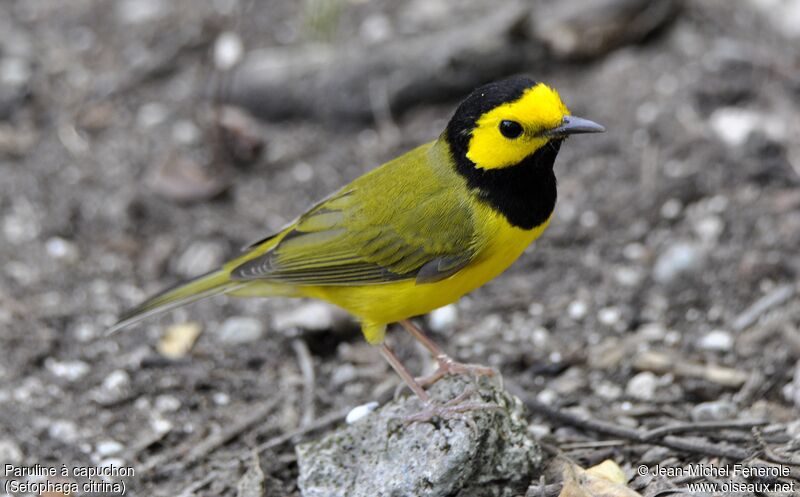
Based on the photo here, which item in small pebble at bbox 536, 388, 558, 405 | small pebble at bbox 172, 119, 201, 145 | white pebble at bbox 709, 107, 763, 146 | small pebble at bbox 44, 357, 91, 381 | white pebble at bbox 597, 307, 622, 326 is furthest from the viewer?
small pebble at bbox 172, 119, 201, 145

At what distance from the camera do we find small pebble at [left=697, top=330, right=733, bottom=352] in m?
5.04

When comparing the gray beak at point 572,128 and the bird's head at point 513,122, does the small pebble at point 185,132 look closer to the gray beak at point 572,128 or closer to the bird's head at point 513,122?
the bird's head at point 513,122

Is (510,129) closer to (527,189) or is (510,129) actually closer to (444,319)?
(527,189)

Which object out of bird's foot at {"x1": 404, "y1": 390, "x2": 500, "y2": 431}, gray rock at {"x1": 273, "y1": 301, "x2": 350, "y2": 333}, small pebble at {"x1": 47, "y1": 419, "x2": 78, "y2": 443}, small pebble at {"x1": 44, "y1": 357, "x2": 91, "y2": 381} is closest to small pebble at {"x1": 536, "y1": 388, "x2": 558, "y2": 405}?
bird's foot at {"x1": 404, "y1": 390, "x2": 500, "y2": 431}

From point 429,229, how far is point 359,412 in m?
0.88

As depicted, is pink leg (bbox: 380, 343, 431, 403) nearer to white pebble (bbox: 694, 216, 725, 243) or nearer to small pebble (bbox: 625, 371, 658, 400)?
small pebble (bbox: 625, 371, 658, 400)

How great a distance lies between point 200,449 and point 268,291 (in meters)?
0.83

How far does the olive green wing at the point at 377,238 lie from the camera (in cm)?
444

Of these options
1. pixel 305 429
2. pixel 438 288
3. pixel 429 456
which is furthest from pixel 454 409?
pixel 305 429

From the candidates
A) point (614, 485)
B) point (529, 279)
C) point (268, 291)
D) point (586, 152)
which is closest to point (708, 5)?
point (586, 152)

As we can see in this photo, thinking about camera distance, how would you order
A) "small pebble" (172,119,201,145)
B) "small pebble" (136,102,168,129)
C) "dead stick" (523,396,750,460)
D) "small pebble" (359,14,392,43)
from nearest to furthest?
"dead stick" (523,396,750,460) → "small pebble" (172,119,201,145) → "small pebble" (136,102,168,129) → "small pebble" (359,14,392,43)

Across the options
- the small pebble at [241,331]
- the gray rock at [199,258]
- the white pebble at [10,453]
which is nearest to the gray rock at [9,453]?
the white pebble at [10,453]

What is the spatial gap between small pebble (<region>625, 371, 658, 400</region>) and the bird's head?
1.34 metres

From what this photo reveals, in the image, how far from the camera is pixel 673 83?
697cm
